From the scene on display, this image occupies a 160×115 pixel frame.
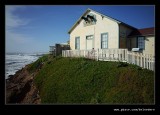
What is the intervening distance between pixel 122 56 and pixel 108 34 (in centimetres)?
373

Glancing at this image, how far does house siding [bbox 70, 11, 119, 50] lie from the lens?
11148mm

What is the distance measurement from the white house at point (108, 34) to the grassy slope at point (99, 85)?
162 inches

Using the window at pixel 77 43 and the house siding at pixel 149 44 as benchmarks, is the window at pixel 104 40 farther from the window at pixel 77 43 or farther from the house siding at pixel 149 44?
the house siding at pixel 149 44

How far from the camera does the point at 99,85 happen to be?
6172mm

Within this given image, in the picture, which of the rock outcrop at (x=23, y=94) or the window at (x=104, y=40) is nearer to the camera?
the rock outcrop at (x=23, y=94)

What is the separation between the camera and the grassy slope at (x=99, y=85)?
5.10 metres

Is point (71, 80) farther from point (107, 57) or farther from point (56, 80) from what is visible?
point (107, 57)

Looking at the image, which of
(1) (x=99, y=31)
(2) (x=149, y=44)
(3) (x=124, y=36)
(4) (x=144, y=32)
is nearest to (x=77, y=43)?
(1) (x=99, y=31)

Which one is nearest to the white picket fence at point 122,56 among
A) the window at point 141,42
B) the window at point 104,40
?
the window at point 104,40

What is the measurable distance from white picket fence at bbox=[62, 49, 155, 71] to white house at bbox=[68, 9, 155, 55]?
2096 millimetres

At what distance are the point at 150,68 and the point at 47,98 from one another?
533 cm

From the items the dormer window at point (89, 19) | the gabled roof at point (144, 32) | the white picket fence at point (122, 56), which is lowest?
the white picket fence at point (122, 56)
